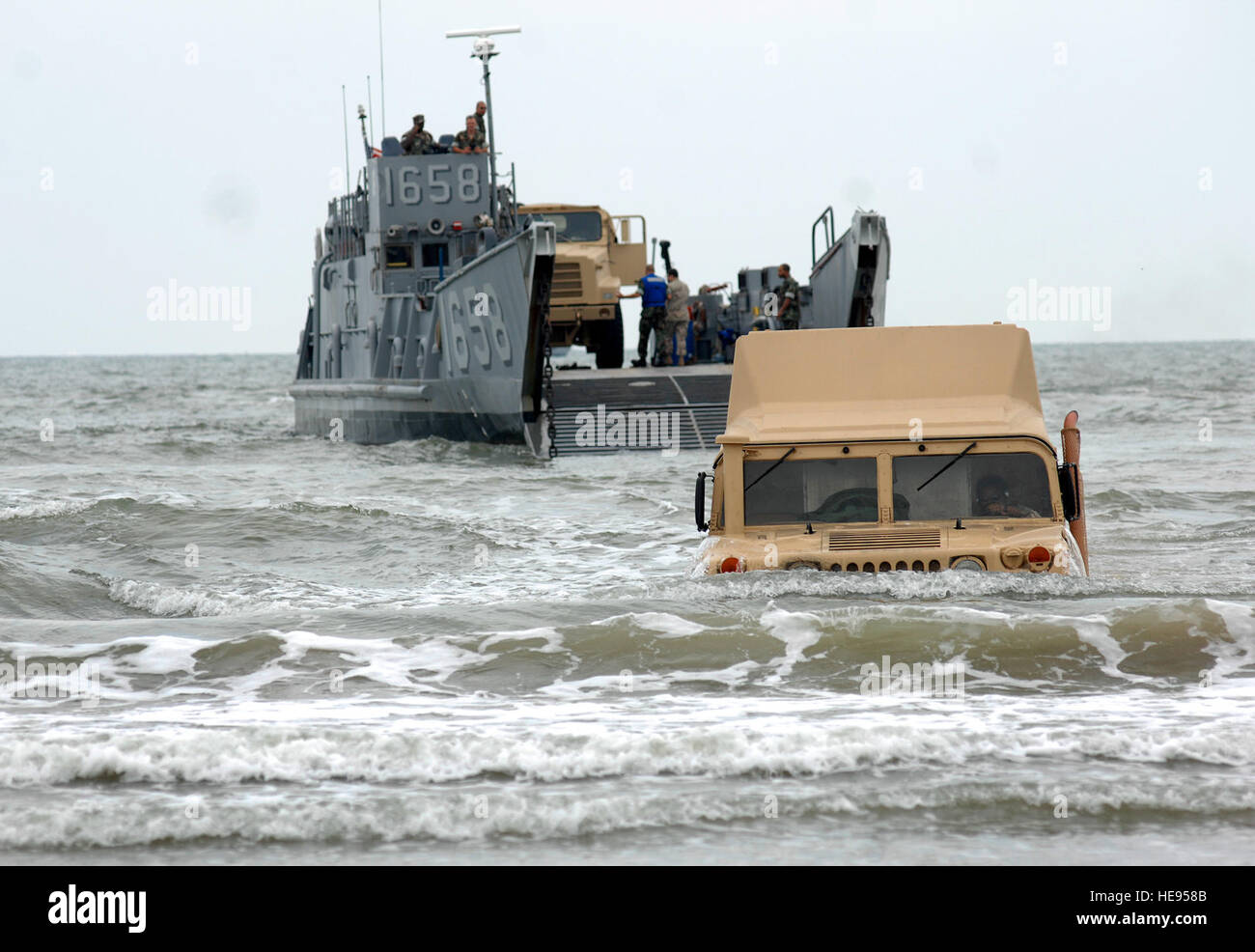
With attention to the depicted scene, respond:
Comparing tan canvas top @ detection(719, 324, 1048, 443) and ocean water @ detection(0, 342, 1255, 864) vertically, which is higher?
tan canvas top @ detection(719, 324, 1048, 443)

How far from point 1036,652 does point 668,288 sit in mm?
16183

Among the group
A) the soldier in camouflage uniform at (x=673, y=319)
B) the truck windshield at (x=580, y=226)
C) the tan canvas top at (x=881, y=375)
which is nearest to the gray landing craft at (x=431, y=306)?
the truck windshield at (x=580, y=226)

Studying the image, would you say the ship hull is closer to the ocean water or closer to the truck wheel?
the truck wheel

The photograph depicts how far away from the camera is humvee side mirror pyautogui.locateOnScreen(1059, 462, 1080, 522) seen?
27.9 ft

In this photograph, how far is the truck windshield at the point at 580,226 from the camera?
25406mm

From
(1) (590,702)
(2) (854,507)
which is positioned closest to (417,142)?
(2) (854,507)

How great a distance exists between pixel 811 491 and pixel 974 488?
88 centimetres

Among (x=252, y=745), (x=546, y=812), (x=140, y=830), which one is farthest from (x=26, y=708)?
(x=546, y=812)

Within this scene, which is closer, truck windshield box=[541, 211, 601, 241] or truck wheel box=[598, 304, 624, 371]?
truck windshield box=[541, 211, 601, 241]

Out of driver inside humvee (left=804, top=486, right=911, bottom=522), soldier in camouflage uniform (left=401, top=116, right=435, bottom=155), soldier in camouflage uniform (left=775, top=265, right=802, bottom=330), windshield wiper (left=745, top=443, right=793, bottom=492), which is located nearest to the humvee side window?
soldier in camouflage uniform (left=401, top=116, right=435, bottom=155)

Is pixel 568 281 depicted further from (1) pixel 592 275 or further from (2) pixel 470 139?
(2) pixel 470 139

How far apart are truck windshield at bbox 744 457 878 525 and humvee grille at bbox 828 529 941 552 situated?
0.41ft
